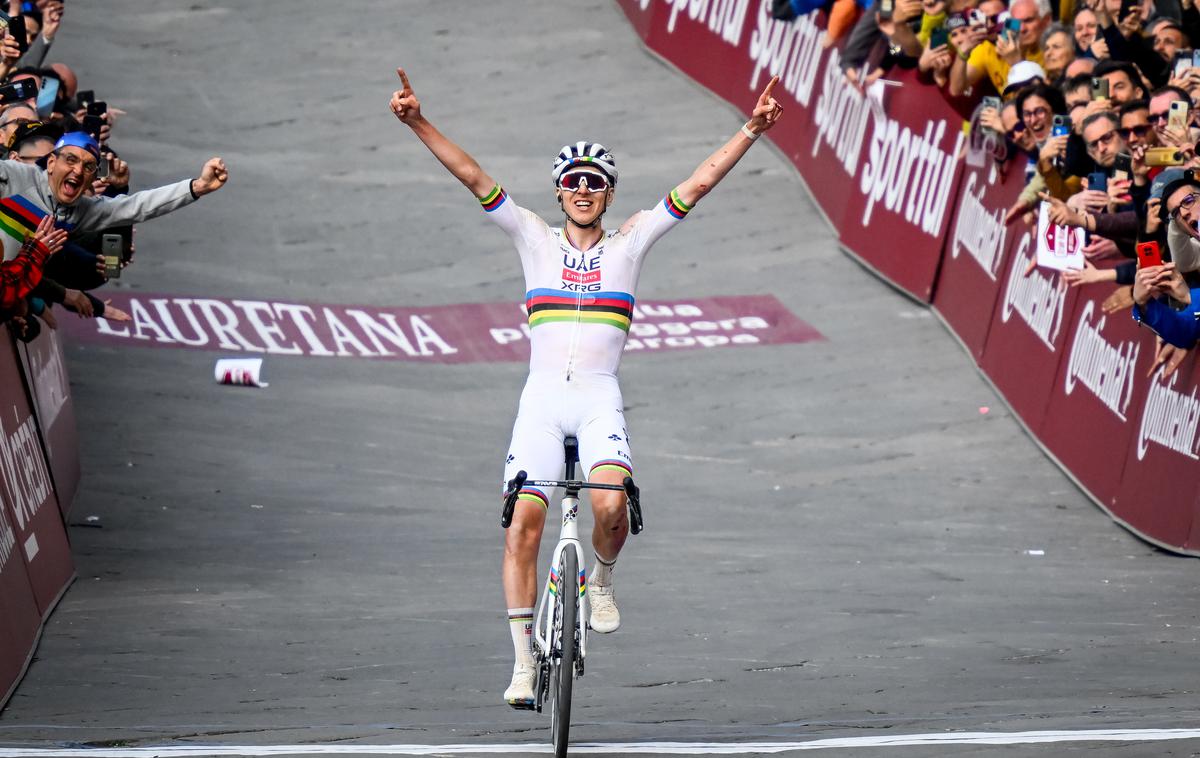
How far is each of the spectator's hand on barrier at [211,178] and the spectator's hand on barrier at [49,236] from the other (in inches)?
30.0

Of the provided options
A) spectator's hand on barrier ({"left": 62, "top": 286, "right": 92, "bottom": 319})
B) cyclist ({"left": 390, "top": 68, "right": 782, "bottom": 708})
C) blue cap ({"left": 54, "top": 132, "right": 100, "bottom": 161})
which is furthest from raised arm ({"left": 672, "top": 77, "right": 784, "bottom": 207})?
spectator's hand on barrier ({"left": 62, "top": 286, "right": 92, "bottom": 319})

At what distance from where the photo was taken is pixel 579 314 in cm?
842

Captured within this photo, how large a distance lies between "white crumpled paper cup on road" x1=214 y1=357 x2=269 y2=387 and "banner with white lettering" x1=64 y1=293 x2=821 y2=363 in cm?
73

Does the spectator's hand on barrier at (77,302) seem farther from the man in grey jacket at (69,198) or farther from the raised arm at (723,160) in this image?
the raised arm at (723,160)

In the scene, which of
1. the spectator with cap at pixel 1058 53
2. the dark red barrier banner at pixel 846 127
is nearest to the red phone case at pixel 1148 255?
the spectator with cap at pixel 1058 53

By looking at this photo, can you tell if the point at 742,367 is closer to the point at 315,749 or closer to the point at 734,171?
the point at 734,171

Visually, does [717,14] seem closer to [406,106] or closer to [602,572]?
[406,106]

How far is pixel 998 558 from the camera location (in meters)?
12.0

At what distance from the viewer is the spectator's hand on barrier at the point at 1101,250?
1262 centimetres

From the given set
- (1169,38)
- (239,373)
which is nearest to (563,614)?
(1169,38)

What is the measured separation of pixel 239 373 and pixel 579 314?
8040mm

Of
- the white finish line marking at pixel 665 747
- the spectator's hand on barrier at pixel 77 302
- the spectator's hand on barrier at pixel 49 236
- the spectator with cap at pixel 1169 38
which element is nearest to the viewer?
the white finish line marking at pixel 665 747

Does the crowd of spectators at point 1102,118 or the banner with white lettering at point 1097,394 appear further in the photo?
the banner with white lettering at point 1097,394

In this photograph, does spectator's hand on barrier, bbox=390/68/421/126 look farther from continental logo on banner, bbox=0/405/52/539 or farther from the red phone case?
the red phone case
